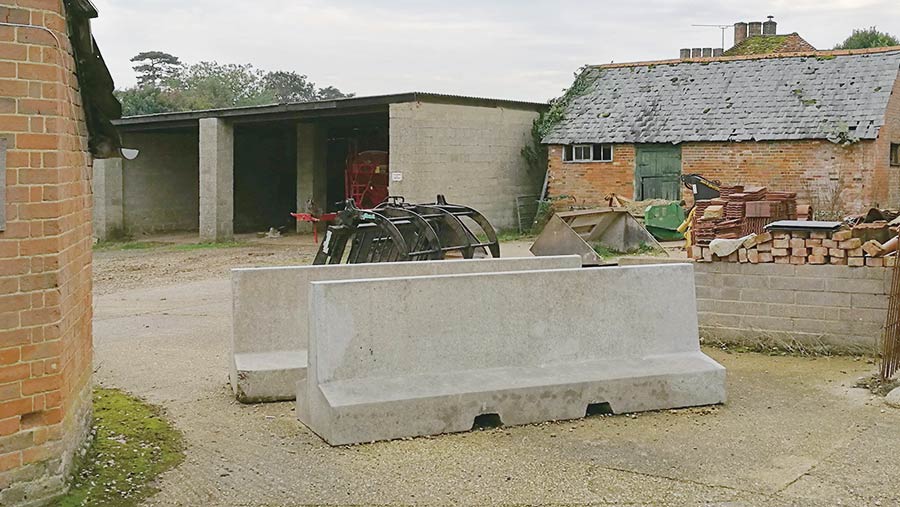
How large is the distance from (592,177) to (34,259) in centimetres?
2030

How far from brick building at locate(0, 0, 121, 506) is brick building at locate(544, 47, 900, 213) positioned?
19078 millimetres

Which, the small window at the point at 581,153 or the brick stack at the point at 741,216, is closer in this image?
the brick stack at the point at 741,216

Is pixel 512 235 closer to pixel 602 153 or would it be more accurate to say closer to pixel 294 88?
pixel 602 153

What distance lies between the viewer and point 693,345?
7.32 metres

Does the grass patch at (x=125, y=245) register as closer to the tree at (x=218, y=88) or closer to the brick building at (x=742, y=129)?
the brick building at (x=742, y=129)

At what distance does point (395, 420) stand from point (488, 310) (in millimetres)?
1119

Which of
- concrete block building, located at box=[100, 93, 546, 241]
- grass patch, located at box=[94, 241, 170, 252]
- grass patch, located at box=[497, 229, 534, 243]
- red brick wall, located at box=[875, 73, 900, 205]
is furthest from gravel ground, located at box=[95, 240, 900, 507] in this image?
grass patch, located at box=[94, 241, 170, 252]

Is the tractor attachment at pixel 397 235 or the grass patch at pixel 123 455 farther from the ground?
the tractor attachment at pixel 397 235

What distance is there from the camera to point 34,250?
15.4 ft

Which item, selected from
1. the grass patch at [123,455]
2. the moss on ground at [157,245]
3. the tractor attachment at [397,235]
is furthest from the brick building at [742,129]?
Result: the grass patch at [123,455]

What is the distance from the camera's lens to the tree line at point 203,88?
1957 inches

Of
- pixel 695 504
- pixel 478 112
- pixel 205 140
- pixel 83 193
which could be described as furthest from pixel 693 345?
pixel 205 140

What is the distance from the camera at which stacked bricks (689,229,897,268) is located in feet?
28.3

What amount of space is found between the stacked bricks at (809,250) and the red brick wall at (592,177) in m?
14.4
